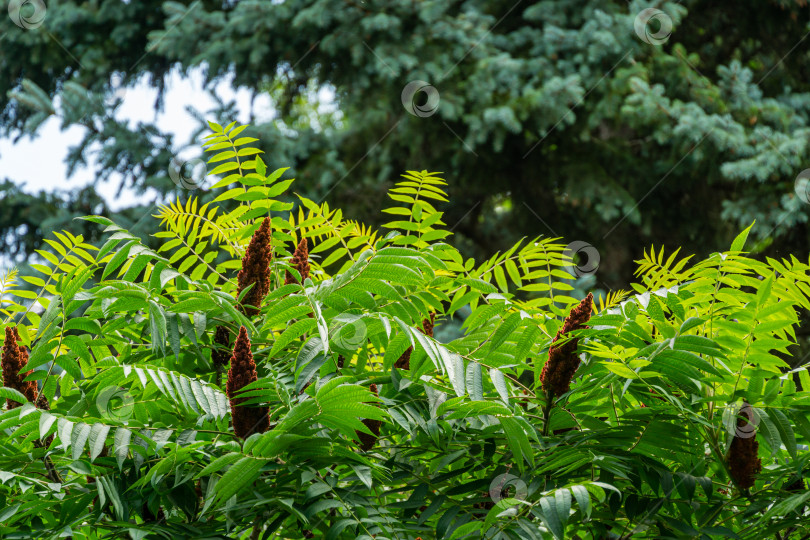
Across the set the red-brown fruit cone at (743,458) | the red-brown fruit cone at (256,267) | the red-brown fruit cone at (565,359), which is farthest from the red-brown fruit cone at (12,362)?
the red-brown fruit cone at (743,458)

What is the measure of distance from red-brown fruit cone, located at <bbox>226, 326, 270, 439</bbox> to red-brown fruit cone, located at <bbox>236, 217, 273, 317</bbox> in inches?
12.0

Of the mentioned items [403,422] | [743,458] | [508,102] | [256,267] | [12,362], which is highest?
[508,102]

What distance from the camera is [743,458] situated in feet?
5.70

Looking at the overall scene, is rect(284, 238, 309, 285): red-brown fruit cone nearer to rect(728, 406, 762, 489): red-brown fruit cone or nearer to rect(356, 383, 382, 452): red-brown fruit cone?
rect(356, 383, 382, 452): red-brown fruit cone

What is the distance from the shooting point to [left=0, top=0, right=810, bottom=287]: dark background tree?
8.45m

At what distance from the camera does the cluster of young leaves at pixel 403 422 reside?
160 centimetres

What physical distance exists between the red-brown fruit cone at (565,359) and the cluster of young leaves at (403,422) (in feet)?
0.10

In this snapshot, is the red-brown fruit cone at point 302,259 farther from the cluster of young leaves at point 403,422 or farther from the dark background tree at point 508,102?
the dark background tree at point 508,102

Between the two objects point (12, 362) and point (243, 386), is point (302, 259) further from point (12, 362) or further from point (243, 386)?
point (12, 362)

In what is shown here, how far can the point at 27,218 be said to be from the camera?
382 inches

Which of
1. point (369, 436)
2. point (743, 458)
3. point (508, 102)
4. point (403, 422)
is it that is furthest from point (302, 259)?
point (508, 102)

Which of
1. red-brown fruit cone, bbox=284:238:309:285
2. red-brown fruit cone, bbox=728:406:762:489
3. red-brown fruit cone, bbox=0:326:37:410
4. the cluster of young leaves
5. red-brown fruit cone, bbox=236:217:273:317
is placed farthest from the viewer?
red-brown fruit cone, bbox=284:238:309:285

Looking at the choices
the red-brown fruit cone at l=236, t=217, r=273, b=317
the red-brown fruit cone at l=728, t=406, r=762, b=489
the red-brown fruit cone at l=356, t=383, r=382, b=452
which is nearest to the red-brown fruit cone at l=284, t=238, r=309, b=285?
the red-brown fruit cone at l=236, t=217, r=273, b=317

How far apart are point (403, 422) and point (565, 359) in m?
0.41
